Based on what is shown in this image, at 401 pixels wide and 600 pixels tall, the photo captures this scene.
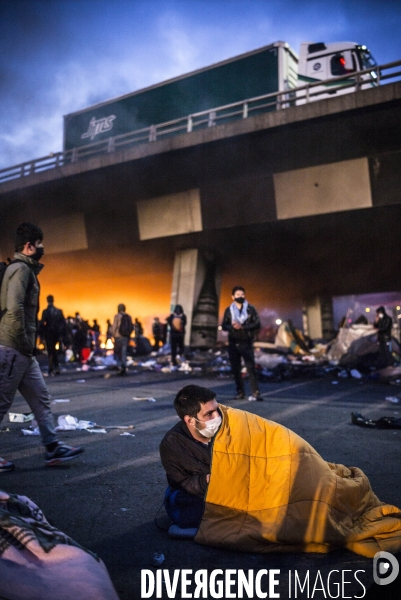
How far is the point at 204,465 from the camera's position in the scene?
2662mm

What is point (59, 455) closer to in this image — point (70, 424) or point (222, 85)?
point (70, 424)

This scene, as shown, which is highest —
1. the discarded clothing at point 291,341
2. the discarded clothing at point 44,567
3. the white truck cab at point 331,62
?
the white truck cab at point 331,62

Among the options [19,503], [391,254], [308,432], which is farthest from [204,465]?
[391,254]

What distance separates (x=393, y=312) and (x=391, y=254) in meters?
7.53

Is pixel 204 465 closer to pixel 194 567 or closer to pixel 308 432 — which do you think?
pixel 194 567

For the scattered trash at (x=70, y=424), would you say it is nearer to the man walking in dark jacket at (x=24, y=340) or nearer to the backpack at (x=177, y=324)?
the man walking in dark jacket at (x=24, y=340)

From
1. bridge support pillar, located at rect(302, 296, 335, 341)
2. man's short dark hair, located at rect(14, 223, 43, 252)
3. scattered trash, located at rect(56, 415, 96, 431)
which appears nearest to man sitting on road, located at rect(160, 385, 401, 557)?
man's short dark hair, located at rect(14, 223, 43, 252)

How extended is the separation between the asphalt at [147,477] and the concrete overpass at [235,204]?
304 inches

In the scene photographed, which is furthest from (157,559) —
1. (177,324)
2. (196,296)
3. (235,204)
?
(196,296)

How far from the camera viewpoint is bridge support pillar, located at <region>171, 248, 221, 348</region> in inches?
733

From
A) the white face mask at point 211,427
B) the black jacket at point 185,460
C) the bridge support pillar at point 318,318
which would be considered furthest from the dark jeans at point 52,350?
the bridge support pillar at point 318,318

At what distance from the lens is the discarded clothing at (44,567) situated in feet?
5.70

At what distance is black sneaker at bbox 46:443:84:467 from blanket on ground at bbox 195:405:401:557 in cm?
199

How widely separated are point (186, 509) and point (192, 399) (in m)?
0.62
